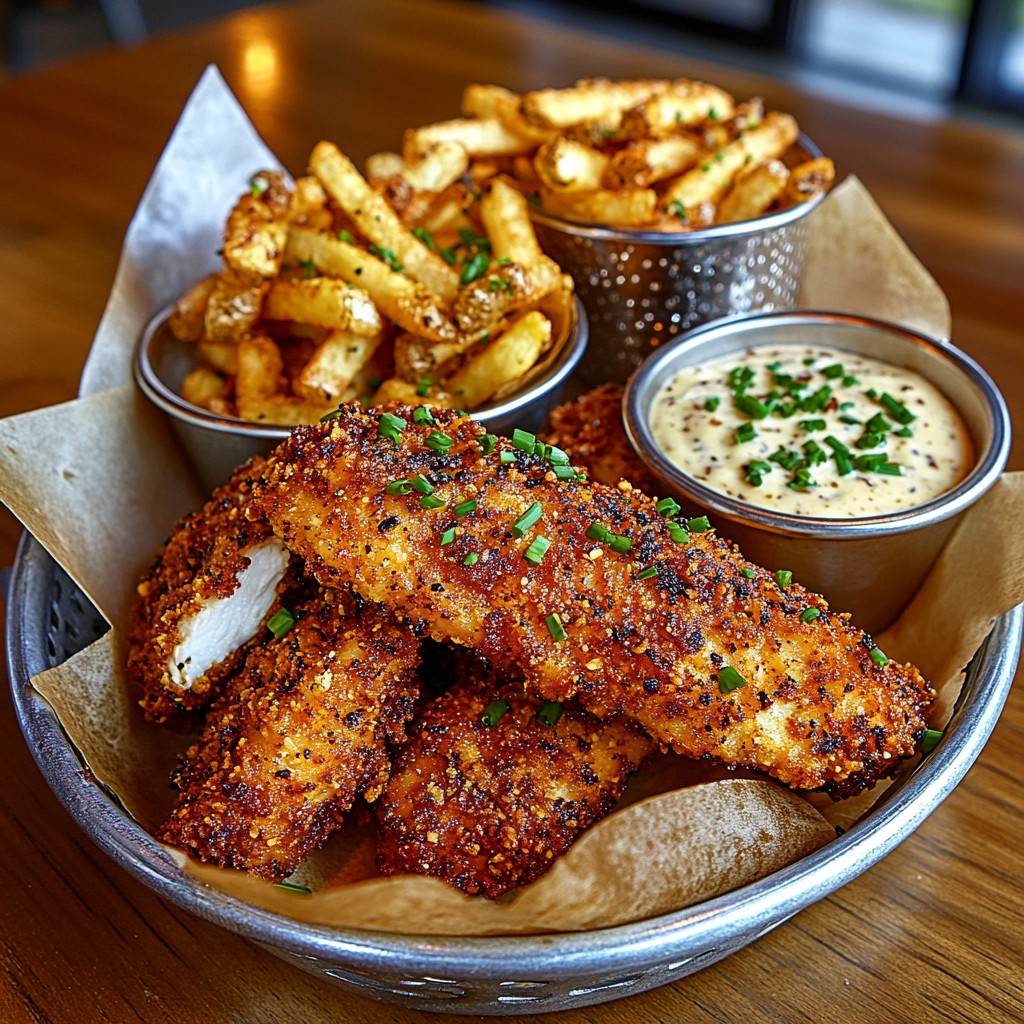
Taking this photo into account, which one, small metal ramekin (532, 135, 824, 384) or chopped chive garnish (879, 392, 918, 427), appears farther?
small metal ramekin (532, 135, 824, 384)

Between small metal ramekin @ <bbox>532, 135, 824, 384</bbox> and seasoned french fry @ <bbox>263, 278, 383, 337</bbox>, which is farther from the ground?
seasoned french fry @ <bbox>263, 278, 383, 337</bbox>

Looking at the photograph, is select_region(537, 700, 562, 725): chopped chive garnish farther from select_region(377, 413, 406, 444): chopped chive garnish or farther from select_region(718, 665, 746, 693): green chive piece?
select_region(377, 413, 406, 444): chopped chive garnish

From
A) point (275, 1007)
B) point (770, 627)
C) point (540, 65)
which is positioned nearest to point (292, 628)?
point (275, 1007)

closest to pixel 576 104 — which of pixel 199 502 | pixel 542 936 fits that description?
pixel 199 502

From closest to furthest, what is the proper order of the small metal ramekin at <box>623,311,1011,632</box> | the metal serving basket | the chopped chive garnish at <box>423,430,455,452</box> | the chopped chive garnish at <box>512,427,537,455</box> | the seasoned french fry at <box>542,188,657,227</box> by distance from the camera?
the metal serving basket → the chopped chive garnish at <box>423,430,455,452</box> → the chopped chive garnish at <box>512,427,537,455</box> → the small metal ramekin at <box>623,311,1011,632</box> → the seasoned french fry at <box>542,188,657,227</box>

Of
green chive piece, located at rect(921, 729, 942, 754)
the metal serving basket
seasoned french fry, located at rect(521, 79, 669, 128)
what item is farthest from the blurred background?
the metal serving basket

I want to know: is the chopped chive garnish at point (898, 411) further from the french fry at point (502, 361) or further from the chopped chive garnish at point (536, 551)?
the chopped chive garnish at point (536, 551)
